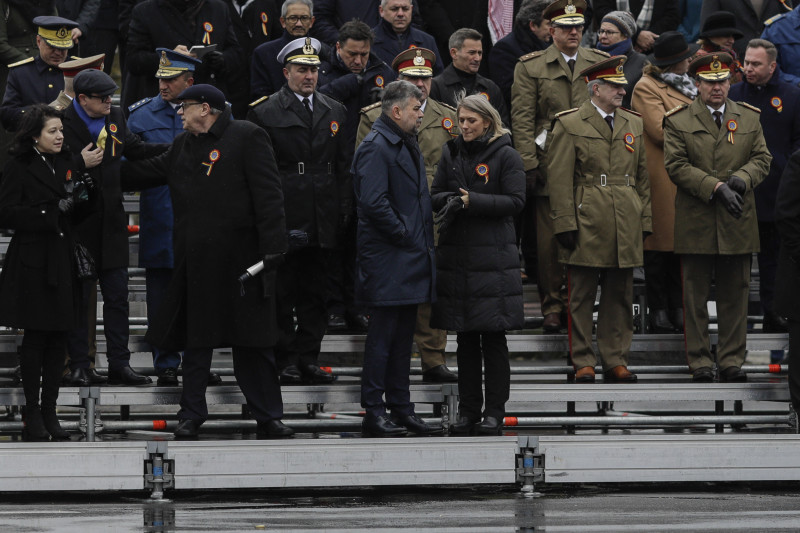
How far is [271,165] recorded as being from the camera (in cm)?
974

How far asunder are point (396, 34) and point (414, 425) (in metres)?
3.88

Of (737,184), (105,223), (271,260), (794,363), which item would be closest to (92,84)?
(105,223)

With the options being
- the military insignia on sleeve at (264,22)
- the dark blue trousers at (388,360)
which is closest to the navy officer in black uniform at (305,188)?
the dark blue trousers at (388,360)

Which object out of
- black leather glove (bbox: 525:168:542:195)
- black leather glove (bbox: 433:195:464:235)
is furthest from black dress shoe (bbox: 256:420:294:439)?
black leather glove (bbox: 525:168:542:195)

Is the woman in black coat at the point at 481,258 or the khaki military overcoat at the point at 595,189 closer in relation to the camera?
the woman in black coat at the point at 481,258

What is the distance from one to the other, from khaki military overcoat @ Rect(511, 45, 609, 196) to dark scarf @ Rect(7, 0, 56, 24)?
423 centimetres

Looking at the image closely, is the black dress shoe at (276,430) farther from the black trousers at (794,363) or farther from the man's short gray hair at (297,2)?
the man's short gray hair at (297,2)

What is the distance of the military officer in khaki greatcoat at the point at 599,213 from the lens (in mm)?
10961

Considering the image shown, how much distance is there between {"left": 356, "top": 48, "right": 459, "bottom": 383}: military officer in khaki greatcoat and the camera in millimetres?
10961

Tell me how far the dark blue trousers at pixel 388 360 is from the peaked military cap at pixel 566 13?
125 inches

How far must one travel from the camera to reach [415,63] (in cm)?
1111

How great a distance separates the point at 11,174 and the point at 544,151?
4229 mm

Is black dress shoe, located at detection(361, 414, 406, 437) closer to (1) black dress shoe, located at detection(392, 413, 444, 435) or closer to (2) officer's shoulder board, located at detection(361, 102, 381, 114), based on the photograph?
(1) black dress shoe, located at detection(392, 413, 444, 435)

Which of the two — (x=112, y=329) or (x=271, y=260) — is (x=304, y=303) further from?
(x=112, y=329)
